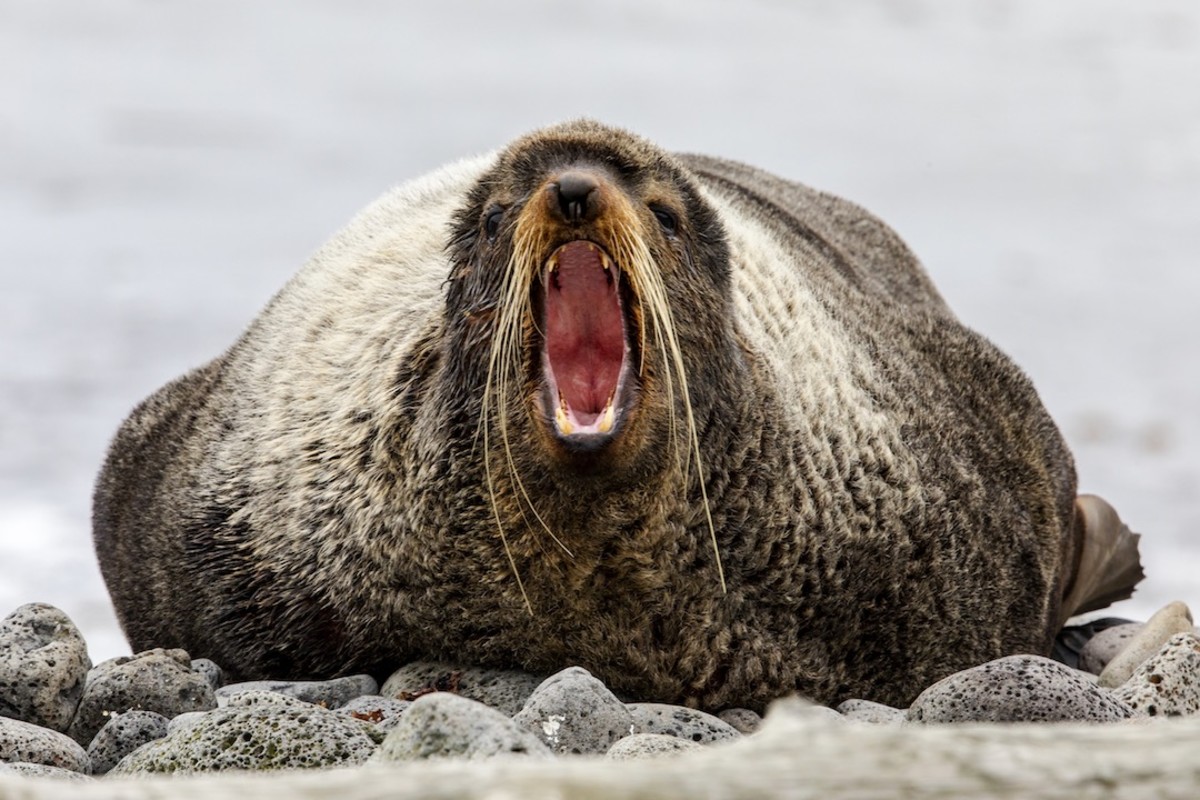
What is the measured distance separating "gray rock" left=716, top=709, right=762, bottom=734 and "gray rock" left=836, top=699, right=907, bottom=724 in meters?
0.29

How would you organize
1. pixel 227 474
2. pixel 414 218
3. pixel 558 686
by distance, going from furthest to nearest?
pixel 414 218
pixel 227 474
pixel 558 686

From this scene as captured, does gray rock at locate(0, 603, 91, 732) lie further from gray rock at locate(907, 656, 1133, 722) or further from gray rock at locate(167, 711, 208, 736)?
gray rock at locate(907, 656, 1133, 722)

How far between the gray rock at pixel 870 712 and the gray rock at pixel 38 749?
7.83 feet

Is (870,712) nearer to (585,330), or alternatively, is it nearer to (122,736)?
(585,330)

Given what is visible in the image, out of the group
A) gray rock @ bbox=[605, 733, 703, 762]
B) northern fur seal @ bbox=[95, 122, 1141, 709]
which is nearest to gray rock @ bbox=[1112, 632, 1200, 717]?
northern fur seal @ bbox=[95, 122, 1141, 709]

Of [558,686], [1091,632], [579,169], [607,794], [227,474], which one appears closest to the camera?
[607,794]

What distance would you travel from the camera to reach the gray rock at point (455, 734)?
3.61 meters

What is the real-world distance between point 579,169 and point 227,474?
2.24m

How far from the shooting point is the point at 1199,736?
2.76m

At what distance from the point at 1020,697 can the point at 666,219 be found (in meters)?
2.08

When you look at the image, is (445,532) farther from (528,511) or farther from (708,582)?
(708,582)

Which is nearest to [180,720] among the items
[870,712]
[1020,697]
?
[870,712]

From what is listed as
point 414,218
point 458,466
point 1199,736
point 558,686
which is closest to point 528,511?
point 458,466

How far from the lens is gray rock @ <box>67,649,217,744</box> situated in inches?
234
